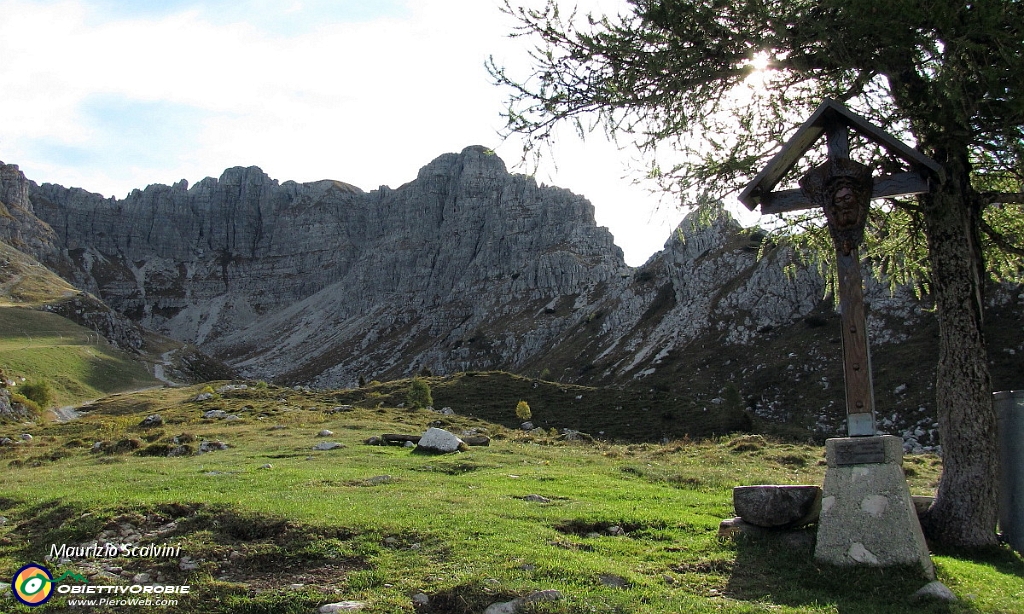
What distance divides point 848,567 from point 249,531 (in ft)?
29.1

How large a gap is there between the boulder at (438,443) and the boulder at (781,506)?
45.2 ft

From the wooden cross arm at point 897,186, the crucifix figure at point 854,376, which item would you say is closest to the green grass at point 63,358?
the crucifix figure at point 854,376

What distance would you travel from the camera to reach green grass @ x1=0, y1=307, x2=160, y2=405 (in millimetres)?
84500

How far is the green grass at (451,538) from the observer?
828 centimetres

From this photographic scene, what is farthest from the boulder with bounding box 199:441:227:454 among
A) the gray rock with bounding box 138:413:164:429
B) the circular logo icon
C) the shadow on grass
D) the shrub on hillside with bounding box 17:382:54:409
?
the shrub on hillside with bounding box 17:382:54:409

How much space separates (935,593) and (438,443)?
17.3 meters

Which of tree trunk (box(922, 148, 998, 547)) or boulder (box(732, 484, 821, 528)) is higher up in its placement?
tree trunk (box(922, 148, 998, 547))

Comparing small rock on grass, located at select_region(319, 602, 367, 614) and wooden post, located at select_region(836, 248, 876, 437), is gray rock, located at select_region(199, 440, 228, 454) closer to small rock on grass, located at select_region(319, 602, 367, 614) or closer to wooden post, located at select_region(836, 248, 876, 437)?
small rock on grass, located at select_region(319, 602, 367, 614)

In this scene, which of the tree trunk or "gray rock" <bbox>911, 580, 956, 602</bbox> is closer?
"gray rock" <bbox>911, 580, 956, 602</bbox>

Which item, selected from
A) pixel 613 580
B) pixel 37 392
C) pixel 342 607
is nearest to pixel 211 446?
pixel 342 607

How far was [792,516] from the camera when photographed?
10.8 m

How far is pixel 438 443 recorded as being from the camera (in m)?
23.6

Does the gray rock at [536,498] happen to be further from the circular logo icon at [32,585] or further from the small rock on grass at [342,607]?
the circular logo icon at [32,585]

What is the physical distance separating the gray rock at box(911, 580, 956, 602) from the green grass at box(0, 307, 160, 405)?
8346 centimetres
